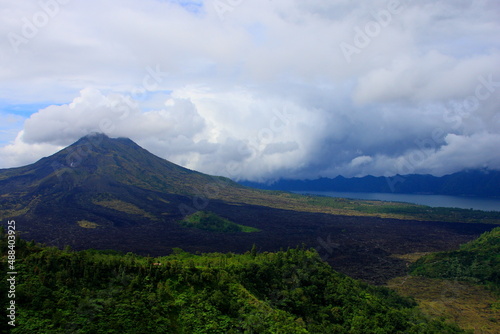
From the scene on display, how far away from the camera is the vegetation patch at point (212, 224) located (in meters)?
95.5

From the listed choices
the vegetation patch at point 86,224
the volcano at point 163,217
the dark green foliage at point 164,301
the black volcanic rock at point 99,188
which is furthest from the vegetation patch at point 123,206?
the dark green foliage at point 164,301

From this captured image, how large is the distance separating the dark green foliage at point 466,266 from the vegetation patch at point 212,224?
48.7 meters

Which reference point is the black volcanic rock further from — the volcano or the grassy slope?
the grassy slope

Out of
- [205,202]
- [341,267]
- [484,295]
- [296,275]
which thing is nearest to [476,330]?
[484,295]

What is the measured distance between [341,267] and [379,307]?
41386mm

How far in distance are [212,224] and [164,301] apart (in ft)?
269

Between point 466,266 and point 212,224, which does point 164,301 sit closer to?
point 466,266

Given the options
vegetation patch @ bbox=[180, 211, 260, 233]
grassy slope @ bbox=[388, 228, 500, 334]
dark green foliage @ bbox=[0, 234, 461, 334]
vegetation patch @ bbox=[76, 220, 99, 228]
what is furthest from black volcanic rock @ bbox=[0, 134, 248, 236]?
grassy slope @ bbox=[388, 228, 500, 334]

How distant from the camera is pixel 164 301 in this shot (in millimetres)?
16109

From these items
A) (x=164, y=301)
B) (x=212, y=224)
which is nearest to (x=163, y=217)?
(x=212, y=224)

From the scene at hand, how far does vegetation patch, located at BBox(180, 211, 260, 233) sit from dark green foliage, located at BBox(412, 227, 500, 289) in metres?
48.7

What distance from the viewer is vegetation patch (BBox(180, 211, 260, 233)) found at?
95500mm

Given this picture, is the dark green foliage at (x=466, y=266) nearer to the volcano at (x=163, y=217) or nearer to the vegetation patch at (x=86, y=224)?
the volcano at (x=163, y=217)

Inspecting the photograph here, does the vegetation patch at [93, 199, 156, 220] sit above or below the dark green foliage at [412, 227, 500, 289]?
above
